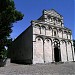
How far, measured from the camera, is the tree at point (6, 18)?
934 inches

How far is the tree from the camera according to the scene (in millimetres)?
23719

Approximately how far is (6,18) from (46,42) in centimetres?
1137

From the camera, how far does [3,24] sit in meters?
24.3

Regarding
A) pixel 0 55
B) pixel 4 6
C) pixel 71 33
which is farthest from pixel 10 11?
pixel 71 33

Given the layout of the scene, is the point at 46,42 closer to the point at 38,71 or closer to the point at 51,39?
the point at 51,39

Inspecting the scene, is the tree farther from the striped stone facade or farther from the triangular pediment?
the triangular pediment

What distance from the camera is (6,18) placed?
77.6 feet

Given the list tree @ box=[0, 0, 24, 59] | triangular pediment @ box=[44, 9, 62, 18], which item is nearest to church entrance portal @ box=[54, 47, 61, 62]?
triangular pediment @ box=[44, 9, 62, 18]

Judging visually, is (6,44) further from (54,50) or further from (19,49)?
(54,50)

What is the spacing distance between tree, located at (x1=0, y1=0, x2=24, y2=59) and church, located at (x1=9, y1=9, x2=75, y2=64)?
5.74 meters

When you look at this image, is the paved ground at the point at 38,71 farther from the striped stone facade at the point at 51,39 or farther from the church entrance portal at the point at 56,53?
the church entrance portal at the point at 56,53

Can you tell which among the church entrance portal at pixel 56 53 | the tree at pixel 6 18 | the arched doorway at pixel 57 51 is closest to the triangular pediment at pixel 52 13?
the arched doorway at pixel 57 51

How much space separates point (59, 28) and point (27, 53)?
1039cm

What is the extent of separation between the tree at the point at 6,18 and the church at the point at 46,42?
5.74m
